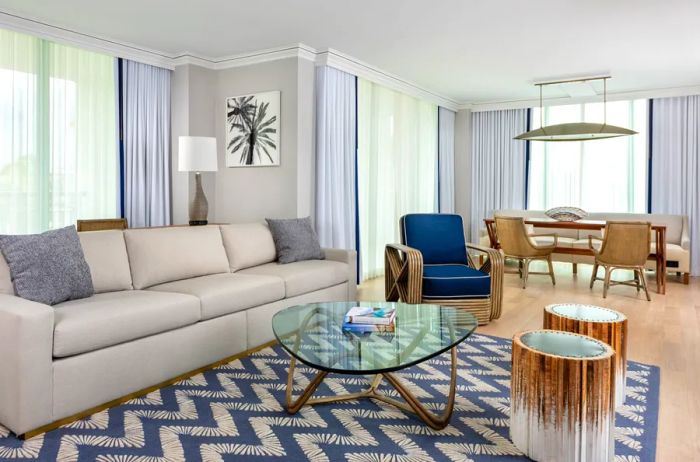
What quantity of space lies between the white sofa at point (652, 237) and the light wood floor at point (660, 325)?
23 cm

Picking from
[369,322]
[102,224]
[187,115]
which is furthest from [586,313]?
[187,115]

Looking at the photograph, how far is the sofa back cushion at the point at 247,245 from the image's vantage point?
396 cm

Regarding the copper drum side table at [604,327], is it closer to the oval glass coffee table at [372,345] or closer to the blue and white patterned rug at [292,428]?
the blue and white patterned rug at [292,428]

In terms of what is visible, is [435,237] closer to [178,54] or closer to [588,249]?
[588,249]

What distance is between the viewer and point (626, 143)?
741cm

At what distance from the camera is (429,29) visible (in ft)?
15.0

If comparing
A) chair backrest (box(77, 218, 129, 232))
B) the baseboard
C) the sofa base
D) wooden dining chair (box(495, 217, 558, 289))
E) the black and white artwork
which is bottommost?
the baseboard

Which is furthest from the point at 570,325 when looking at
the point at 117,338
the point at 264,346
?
the point at 117,338

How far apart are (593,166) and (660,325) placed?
4066mm

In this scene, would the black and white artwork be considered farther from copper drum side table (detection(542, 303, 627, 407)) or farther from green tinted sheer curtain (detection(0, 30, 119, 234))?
copper drum side table (detection(542, 303, 627, 407))

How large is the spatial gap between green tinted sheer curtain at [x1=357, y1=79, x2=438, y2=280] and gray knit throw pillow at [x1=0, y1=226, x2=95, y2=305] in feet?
11.7

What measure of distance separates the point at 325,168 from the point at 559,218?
10.3 feet

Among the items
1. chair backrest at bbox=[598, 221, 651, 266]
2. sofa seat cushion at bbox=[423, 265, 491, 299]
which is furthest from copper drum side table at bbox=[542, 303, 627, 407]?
chair backrest at bbox=[598, 221, 651, 266]

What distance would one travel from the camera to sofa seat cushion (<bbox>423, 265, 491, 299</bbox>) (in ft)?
12.9
